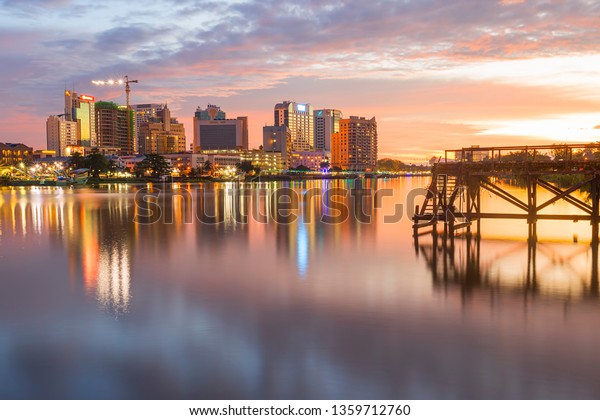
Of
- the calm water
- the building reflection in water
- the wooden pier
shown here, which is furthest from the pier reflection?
the building reflection in water

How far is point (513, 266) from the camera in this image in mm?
23641

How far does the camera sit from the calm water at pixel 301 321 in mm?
11188

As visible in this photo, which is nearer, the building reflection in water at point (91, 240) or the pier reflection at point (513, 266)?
the pier reflection at point (513, 266)

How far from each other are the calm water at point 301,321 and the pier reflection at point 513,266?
0.10 metres

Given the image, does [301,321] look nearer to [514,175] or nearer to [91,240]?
[91,240]

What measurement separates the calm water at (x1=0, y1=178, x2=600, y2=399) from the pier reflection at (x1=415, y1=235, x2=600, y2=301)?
0.10 meters

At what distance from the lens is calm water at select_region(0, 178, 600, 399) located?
11188 millimetres

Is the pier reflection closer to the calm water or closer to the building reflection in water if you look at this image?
the calm water

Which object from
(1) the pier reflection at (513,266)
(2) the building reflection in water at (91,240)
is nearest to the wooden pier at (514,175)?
(1) the pier reflection at (513,266)

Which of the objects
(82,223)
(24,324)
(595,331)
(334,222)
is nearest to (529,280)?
(595,331)

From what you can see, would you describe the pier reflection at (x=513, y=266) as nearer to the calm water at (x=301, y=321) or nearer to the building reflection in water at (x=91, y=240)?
the calm water at (x=301, y=321)

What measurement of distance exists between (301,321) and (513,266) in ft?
39.5

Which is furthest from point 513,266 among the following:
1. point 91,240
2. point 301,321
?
point 91,240
